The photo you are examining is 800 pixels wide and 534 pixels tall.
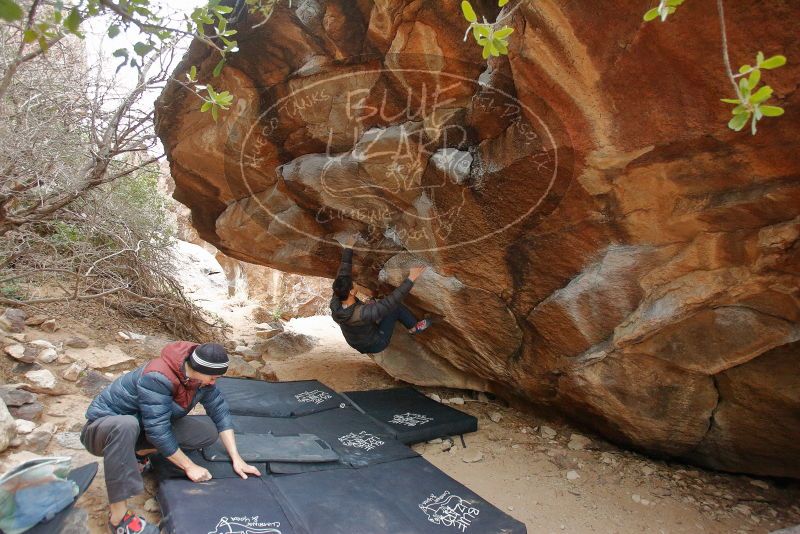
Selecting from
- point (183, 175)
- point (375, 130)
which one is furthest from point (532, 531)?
point (183, 175)

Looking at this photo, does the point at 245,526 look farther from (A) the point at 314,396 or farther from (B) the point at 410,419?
(A) the point at 314,396

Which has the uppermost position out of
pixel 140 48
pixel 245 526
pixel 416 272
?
pixel 140 48

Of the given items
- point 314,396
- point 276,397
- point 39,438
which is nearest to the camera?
point 39,438

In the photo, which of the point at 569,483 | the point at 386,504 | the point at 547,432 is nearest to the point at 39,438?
the point at 386,504

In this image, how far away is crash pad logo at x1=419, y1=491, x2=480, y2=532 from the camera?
245 centimetres

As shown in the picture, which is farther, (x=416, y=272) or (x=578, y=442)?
(x=416, y=272)

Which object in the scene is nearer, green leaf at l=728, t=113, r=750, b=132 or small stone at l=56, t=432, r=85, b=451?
green leaf at l=728, t=113, r=750, b=132

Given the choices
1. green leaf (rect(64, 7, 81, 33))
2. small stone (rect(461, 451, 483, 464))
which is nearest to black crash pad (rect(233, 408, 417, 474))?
small stone (rect(461, 451, 483, 464))

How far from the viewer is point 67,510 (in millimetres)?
1953

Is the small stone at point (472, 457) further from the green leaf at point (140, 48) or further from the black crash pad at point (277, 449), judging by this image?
the green leaf at point (140, 48)

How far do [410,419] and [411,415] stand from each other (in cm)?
9

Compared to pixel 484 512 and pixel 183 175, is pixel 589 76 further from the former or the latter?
pixel 183 175

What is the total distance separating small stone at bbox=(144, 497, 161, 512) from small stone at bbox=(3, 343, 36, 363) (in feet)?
6.60

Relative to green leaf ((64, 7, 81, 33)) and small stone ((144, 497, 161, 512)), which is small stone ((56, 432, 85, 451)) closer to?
small stone ((144, 497, 161, 512))
